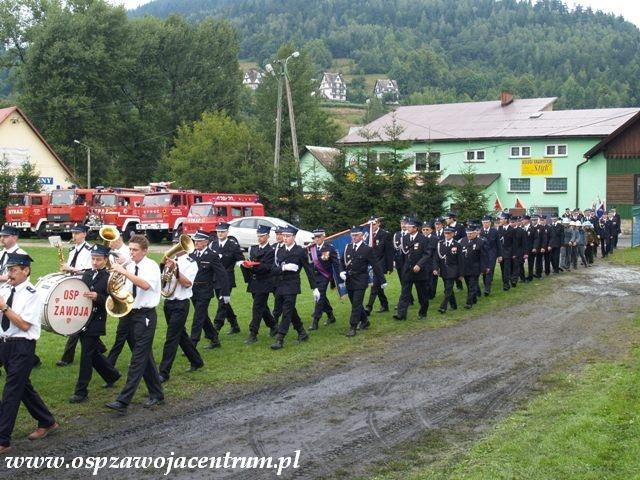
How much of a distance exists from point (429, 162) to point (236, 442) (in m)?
24.6

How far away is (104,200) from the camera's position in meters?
38.3

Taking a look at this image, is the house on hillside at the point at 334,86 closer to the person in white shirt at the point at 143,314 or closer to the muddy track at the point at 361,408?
the muddy track at the point at 361,408

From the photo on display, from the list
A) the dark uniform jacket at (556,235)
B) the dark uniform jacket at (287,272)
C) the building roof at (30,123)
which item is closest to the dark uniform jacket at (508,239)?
the dark uniform jacket at (556,235)

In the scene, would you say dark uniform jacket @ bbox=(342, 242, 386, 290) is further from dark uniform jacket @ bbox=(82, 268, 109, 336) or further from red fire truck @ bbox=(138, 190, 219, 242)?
red fire truck @ bbox=(138, 190, 219, 242)

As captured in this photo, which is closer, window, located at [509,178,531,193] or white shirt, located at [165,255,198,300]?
white shirt, located at [165,255,198,300]

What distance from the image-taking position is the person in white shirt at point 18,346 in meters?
7.84

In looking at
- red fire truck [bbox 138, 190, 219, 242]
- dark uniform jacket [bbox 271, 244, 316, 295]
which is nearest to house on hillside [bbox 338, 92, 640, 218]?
red fire truck [bbox 138, 190, 219, 242]

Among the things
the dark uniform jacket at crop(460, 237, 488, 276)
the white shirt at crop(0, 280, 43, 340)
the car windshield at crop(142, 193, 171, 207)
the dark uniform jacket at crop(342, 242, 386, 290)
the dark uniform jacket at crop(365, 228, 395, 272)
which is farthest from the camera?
the car windshield at crop(142, 193, 171, 207)

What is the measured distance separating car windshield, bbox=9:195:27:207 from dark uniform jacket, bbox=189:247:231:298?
29.0 m

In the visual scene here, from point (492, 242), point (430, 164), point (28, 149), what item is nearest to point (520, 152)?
point (430, 164)

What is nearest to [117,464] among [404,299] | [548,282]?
[404,299]

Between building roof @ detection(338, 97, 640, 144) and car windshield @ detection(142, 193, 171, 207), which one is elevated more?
building roof @ detection(338, 97, 640, 144)

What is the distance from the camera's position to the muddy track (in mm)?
7711

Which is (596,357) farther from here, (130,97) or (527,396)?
(130,97)
